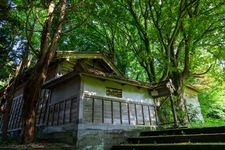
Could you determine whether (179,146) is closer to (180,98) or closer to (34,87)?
(34,87)

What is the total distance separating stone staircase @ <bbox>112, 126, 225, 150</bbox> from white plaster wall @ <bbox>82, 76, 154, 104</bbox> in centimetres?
253

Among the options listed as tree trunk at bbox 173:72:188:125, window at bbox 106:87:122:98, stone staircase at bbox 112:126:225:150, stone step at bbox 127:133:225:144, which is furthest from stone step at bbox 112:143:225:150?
tree trunk at bbox 173:72:188:125

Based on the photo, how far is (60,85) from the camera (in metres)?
11.8

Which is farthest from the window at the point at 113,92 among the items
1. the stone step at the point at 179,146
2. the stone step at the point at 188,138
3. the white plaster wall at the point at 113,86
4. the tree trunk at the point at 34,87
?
the tree trunk at the point at 34,87

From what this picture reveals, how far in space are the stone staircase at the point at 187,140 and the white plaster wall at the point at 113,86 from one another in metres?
2.53

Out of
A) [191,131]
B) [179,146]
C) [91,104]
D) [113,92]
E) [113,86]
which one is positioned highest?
[113,86]

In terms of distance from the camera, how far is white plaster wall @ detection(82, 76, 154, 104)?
414 inches

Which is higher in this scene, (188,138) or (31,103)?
(31,103)

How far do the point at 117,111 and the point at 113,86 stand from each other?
1317 mm

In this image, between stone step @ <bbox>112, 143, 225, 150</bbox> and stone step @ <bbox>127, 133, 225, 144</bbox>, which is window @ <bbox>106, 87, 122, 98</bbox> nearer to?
stone step @ <bbox>127, 133, 225, 144</bbox>

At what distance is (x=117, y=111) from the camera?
36.7 ft

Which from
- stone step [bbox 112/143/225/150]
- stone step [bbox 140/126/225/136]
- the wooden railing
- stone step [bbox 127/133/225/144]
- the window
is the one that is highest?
the window

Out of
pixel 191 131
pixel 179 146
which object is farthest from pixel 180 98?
pixel 179 146

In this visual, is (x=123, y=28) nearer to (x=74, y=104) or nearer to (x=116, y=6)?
(x=116, y=6)
